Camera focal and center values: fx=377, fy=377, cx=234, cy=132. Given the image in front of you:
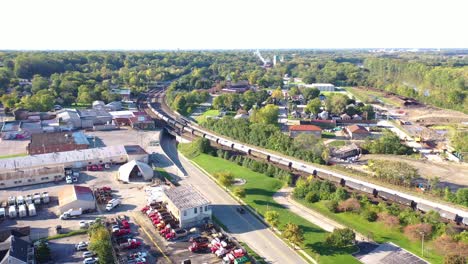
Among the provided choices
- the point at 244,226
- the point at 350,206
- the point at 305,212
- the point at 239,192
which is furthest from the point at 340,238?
the point at 239,192

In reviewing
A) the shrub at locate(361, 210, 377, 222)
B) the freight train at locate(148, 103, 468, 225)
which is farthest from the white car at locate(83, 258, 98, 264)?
the freight train at locate(148, 103, 468, 225)

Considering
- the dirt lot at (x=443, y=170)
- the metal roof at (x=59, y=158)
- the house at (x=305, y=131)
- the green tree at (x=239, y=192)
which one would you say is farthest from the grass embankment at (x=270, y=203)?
the dirt lot at (x=443, y=170)

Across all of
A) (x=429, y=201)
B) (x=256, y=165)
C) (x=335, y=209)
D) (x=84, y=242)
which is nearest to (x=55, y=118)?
(x=256, y=165)

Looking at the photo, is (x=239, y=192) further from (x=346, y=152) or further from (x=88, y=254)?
(x=346, y=152)

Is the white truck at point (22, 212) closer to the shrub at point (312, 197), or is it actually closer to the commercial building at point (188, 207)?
the commercial building at point (188, 207)

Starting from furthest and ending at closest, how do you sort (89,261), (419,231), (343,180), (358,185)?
(343,180)
(358,185)
(419,231)
(89,261)
